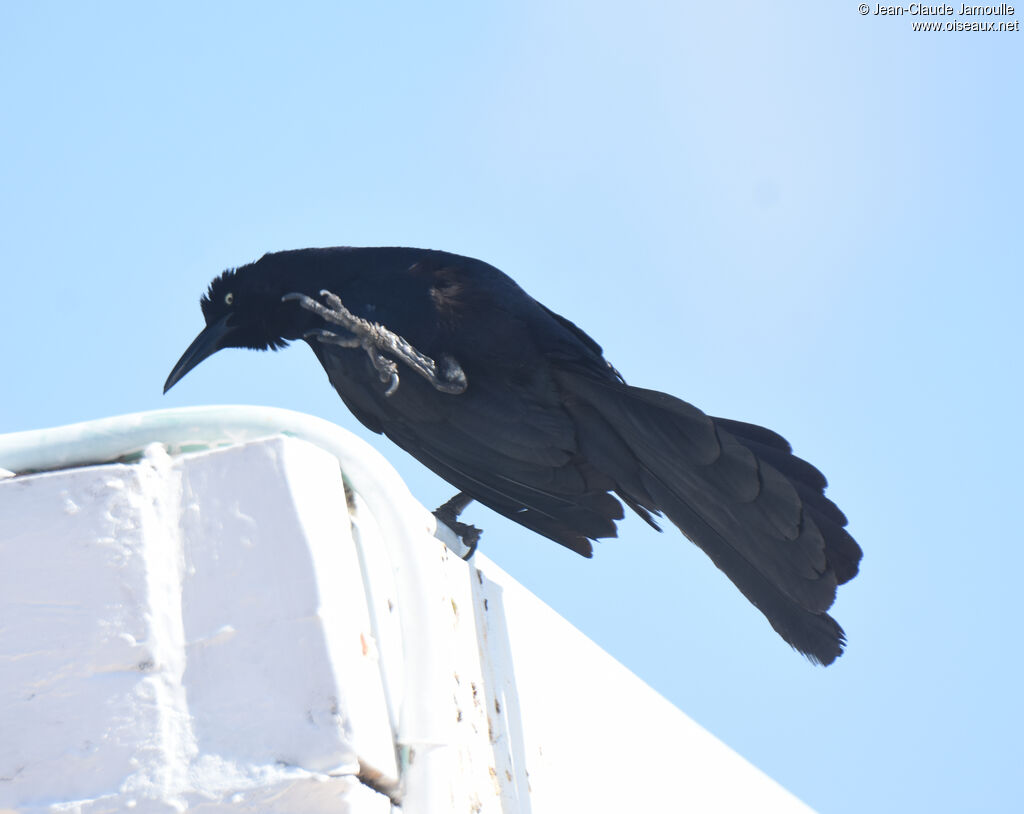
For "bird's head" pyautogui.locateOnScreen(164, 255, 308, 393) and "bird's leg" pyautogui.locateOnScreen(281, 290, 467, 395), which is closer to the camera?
"bird's leg" pyautogui.locateOnScreen(281, 290, 467, 395)

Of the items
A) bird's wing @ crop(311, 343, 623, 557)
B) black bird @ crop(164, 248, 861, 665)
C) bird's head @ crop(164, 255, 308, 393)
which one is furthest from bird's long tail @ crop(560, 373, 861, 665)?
bird's head @ crop(164, 255, 308, 393)

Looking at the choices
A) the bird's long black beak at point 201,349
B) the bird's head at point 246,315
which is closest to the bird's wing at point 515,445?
the bird's head at point 246,315

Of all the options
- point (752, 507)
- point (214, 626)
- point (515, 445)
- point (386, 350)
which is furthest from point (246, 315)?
point (214, 626)

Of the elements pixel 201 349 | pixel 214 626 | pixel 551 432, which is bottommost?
pixel 214 626

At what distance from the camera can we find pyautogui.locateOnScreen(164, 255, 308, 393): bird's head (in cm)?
460

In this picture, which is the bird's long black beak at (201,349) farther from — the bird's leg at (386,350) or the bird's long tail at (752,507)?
the bird's long tail at (752,507)

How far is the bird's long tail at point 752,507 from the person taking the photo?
317 cm

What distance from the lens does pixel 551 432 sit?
3.81 meters

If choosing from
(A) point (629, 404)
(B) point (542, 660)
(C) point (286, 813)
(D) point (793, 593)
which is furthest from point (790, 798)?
(C) point (286, 813)

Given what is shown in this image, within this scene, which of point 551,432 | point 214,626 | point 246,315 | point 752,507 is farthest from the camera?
point 246,315

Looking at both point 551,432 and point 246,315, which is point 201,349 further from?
point 551,432

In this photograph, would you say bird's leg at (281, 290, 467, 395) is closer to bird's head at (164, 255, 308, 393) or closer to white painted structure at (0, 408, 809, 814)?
bird's head at (164, 255, 308, 393)

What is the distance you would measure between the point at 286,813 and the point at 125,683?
0.74 feet

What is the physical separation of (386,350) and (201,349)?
1328 mm
